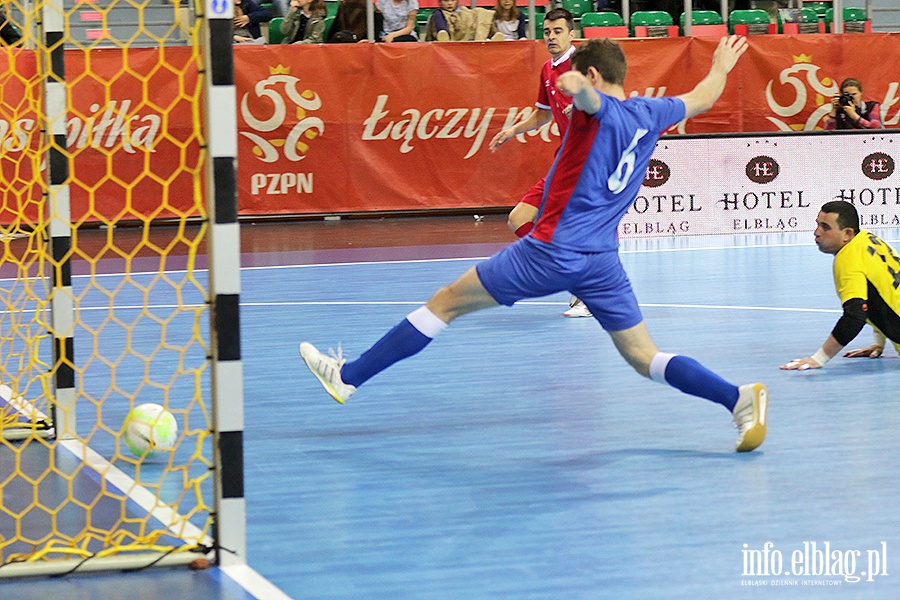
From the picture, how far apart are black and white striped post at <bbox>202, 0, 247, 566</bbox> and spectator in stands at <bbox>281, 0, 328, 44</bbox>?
13.9 meters

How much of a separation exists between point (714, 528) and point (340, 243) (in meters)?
10.8

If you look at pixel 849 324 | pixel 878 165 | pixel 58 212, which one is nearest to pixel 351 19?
pixel 878 165

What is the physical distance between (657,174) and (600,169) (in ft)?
29.8

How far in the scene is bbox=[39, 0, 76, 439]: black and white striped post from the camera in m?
5.73

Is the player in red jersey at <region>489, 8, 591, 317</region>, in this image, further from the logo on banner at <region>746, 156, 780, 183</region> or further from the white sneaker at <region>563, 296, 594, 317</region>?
the logo on banner at <region>746, 156, 780, 183</region>

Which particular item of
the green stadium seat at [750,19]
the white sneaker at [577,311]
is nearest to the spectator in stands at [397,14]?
the green stadium seat at [750,19]

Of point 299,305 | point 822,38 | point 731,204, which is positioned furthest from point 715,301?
point 822,38

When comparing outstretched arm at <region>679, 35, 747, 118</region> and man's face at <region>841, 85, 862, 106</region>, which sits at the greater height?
outstretched arm at <region>679, 35, 747, 118</region>

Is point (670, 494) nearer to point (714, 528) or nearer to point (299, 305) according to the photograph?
point (714, 528)

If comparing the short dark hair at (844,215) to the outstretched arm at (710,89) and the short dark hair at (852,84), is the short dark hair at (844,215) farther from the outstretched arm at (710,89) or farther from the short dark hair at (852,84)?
the short dark hair at (852,84)

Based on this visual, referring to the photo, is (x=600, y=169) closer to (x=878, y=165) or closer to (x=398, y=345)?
(x=398, y=345)

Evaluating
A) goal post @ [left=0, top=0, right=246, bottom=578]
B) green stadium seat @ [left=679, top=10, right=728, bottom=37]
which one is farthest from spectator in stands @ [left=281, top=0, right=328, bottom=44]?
goal post @ [left=0, top=0, right=246, bottom=578]

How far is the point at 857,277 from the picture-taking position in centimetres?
696

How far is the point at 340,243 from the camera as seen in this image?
14906 millimetres
